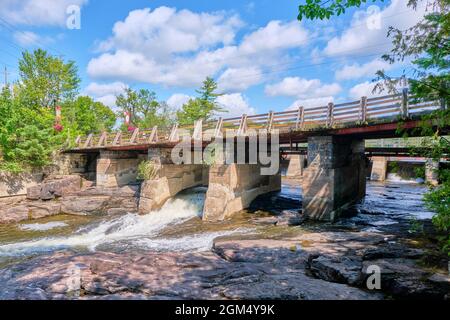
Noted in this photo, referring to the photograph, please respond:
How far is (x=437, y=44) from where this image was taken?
5.09 meters

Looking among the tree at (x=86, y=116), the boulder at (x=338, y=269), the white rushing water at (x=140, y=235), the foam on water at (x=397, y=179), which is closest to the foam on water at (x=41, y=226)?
the white rushing water at (x=140, y=235)

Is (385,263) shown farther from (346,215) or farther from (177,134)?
(177,134)

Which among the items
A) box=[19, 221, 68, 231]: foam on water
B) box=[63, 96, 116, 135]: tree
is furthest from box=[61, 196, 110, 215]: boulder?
box=[63, 96, 116, 135]: tree

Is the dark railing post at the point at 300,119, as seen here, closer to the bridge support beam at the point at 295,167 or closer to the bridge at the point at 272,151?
the bridge at the point at 272,151

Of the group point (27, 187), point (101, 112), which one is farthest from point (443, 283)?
point (101, 112)

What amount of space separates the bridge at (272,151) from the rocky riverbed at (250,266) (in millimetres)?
2571

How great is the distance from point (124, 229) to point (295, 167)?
27.7 metres

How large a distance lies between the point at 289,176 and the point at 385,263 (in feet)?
107

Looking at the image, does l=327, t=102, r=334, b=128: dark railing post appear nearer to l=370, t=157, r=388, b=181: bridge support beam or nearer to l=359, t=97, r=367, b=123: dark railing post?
l=359, t=97, r=367, b=123: dark railing post

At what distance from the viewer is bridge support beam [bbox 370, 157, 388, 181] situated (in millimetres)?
34969

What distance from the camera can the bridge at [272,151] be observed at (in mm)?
13312

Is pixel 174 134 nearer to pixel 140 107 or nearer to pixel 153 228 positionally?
pixel 153 228

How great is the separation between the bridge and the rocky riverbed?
8.44ft

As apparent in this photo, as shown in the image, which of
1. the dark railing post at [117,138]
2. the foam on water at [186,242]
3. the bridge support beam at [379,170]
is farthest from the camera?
the bridge support beam at [379,170]
